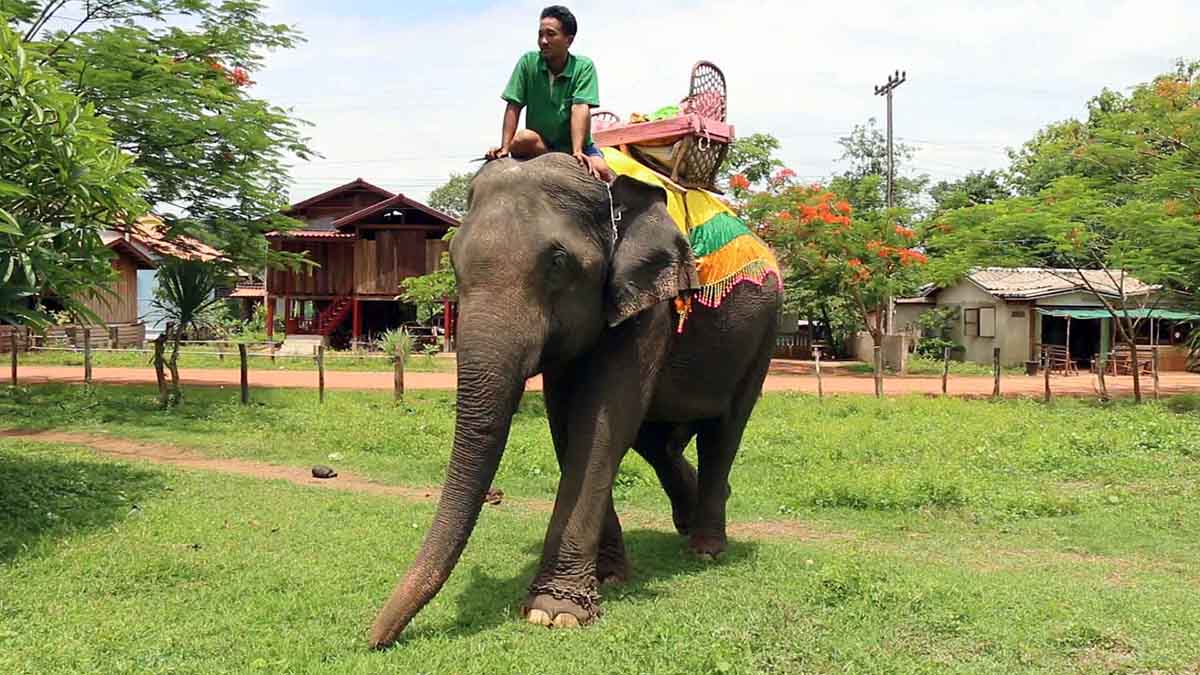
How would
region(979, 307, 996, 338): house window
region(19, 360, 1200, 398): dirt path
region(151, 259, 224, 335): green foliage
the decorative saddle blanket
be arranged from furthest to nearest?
1. region(979, 307, 996, 338): house window
2. region(19, 360, 1200, 398): dirt path
3. region(151, 259, 224, 335): green foliage
4. the decorative saddle blanket

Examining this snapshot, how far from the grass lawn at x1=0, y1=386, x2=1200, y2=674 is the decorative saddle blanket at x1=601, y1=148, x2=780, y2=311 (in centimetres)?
203

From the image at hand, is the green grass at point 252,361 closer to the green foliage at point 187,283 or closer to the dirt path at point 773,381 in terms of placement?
the dirt path at point 773,381

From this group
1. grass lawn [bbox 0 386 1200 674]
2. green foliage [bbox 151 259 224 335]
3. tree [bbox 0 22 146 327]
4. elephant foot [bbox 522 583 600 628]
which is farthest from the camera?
green foliage [bbox 151 259 224 335]

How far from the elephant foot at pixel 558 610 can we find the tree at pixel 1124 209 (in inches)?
693

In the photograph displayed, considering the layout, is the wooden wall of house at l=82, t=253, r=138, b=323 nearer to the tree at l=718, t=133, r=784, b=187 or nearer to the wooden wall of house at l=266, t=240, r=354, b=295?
the wooden wall of house at l=266, t=240, r=354, b=295

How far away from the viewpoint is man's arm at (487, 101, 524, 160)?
5.81 meters

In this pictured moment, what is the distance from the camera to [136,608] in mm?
5762

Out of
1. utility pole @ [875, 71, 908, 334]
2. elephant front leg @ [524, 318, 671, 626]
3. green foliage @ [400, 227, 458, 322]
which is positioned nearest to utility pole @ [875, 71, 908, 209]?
utility pole @ [875, 71, 908, 334]

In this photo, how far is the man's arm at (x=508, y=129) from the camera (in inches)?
229

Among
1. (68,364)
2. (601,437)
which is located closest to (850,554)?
(601,437)

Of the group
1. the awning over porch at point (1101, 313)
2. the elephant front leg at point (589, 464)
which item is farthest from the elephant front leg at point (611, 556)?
the awning over porch at point (1101, 313)

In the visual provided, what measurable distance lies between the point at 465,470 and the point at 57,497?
5.56 m

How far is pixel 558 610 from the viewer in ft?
18.1

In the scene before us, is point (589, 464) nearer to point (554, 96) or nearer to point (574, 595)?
point (574, 595)
